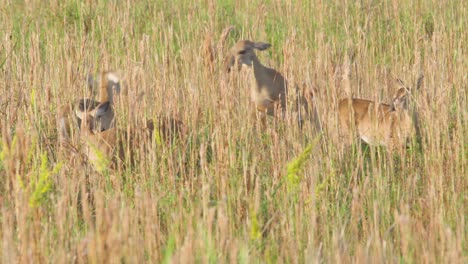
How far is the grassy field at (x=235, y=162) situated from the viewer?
3842mm

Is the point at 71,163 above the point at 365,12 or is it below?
below

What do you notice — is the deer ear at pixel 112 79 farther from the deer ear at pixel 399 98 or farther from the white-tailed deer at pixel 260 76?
the deer ear at pixel 399 98

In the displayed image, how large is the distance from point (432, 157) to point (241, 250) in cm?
168

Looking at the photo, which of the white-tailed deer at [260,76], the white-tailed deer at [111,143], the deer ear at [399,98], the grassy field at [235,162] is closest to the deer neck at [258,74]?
the white-tailed deer at [260,76]

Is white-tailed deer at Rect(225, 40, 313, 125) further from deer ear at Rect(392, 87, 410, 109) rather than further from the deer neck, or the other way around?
deer ear at Rect(392, 87, 410, 109)

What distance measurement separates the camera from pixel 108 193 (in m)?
4.88

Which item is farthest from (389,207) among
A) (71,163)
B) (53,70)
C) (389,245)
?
(53,70)

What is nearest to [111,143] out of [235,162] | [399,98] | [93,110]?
[93,110]

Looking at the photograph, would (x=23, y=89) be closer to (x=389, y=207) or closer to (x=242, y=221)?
(x=242, y=221)

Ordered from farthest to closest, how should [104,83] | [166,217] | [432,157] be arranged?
[104,83], [432,157], [166,217]

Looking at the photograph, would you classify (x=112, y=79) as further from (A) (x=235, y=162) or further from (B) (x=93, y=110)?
(A) (x=235, y=162)

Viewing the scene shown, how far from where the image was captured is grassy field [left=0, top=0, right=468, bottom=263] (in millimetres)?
3842

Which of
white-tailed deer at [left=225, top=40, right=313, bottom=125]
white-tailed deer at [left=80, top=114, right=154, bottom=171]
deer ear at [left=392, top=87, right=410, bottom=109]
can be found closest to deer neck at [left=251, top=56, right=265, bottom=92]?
white-tailed deer at [left=225, top=40, right=313, bottom=125]

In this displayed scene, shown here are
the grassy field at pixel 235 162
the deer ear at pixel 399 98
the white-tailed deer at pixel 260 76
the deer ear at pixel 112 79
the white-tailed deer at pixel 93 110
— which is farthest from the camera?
the white-tailed deer at pixel 260 76
